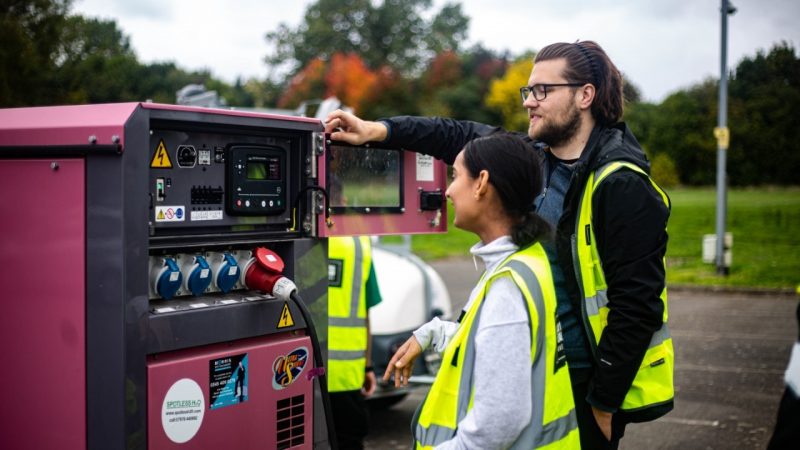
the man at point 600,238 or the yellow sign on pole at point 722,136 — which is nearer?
the man at point 600,238

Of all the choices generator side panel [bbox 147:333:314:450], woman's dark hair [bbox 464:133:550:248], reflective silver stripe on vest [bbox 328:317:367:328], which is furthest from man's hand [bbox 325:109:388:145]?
reflective silver stripe on vest [bbox 328:317:367:328]

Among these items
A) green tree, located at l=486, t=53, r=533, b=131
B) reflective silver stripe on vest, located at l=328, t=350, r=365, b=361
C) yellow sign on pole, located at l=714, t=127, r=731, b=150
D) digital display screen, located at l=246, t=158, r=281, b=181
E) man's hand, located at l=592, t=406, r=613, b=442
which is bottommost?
reflective silver stripe on vest, located at l=328, t=350, r=365, b=361

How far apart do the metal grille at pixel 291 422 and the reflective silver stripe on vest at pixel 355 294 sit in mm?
1438

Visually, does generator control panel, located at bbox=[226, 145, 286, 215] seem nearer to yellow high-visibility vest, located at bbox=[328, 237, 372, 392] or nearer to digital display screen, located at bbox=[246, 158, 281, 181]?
digital display screen, located at bbox=[246, 158, 281, 181]

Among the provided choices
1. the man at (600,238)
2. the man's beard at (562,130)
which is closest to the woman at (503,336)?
the man at (600,238)

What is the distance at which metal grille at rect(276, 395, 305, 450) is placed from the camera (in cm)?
299

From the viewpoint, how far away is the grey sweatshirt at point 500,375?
6.76 ft

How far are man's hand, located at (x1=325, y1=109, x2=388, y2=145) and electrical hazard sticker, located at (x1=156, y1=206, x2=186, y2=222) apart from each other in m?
0.68

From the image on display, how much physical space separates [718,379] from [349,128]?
6.08 meters

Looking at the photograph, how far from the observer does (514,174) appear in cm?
226

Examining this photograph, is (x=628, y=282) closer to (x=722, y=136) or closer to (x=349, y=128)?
(x=349, y=128)

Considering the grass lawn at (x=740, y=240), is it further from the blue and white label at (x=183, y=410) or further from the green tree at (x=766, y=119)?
the blue and white label at (x=183, y=410)

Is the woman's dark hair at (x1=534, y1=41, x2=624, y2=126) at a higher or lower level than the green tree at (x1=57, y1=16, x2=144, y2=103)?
lower

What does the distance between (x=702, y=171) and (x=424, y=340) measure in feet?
98.7
